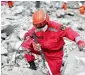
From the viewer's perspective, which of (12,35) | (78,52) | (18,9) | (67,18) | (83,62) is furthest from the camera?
(18,9)

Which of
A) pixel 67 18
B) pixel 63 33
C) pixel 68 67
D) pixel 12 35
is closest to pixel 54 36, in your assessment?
pixel 63 33

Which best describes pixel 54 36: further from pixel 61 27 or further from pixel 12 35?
pixel 12 35

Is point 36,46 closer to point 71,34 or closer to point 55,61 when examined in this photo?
point 55,61

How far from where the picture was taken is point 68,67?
5488 millimetres

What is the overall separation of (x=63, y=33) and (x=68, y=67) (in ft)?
1.67

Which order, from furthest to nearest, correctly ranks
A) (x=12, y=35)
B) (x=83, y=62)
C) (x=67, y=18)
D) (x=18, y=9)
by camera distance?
1. (x=18, y=9)
2. (x=67, y=18)
3. (x=12, y=35)
4. (x=83, y=62)

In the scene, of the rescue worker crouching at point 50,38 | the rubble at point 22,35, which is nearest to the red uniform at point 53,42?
the rescue worker crouching at point 50,38

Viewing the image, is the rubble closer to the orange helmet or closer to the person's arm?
the person's arm

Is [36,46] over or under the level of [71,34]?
under

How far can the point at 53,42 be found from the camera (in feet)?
18.8

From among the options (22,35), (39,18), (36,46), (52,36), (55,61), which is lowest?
(22,35)

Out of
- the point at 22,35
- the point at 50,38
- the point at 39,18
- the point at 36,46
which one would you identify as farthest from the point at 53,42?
the point at 22,35

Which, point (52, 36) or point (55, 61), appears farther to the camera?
point (55, 61)

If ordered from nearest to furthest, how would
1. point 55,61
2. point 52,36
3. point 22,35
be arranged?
point 52,36
point 55,61
point 22,35
